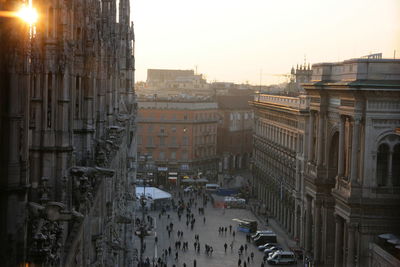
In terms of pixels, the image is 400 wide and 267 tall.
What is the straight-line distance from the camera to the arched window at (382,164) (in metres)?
43.8

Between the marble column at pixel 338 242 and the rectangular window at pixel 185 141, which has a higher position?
the rectangular window at pixel 185 141

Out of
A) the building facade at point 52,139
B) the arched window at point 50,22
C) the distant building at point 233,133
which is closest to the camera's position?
the building facade at point 52,139

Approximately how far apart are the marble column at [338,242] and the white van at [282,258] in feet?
23.1

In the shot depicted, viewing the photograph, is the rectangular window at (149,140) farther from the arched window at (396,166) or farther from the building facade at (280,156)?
the arched window at (396,166)

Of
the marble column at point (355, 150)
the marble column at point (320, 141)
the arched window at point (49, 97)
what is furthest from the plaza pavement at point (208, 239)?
the arched window at point (49, 97)

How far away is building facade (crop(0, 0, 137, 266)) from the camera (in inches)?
306

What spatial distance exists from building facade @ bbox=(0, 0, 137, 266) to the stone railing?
40.8 meters

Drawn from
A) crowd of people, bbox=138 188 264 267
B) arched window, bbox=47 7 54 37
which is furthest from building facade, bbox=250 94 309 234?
arched window, bbox=47 7 54 37

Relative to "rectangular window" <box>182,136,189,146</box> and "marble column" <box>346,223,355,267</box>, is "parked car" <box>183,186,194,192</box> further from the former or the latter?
"marble column" <box>346,223,355,267</box>

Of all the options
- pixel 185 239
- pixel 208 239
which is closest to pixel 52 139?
pixel 185 239

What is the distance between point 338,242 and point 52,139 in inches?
1373

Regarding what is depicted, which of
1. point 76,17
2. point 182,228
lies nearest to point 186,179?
point 182,228

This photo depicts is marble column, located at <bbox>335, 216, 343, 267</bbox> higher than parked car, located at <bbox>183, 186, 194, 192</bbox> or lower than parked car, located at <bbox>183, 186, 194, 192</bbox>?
higher

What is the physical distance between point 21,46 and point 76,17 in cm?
979
